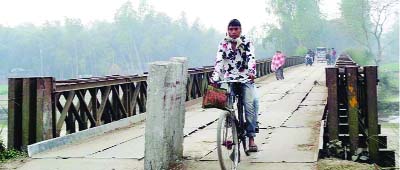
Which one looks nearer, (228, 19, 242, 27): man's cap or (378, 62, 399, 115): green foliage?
(228, 19, 242, 27): man's cap

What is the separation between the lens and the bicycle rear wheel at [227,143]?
17.0 feet

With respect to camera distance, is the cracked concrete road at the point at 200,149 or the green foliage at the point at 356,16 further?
the green foliage at the point at 356,16


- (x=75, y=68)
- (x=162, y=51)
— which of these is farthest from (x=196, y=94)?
(x=162, y=51)

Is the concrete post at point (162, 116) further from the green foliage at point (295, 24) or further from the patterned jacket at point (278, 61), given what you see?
the green foliage at point (295, 24)

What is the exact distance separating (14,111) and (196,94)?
352 inches

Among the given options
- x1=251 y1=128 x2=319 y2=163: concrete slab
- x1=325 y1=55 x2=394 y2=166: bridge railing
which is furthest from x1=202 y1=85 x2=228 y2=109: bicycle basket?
x1=325 y1=55 x2=394 y2=166: bridge railing

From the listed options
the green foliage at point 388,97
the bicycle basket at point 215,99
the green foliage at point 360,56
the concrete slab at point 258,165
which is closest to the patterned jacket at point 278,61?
the green foliage at point 388,97

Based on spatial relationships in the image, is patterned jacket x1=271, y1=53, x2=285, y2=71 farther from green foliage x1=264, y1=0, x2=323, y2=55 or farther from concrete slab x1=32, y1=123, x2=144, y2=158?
green foliage x1=264, y1=0, x2=323, y2=55

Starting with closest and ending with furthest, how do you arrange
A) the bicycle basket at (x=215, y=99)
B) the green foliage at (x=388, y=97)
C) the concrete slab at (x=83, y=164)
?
the bicycle basket at (x=215, y=99) → the concrete slab at (x=83, y=164) → the green foliage at (x=388, y=97)

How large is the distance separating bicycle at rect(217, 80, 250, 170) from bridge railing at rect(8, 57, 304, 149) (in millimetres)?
3212

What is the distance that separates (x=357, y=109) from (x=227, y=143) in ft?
6.45

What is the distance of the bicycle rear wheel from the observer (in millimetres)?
5180

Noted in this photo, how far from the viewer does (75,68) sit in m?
104

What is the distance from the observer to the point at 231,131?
5.57 metres
